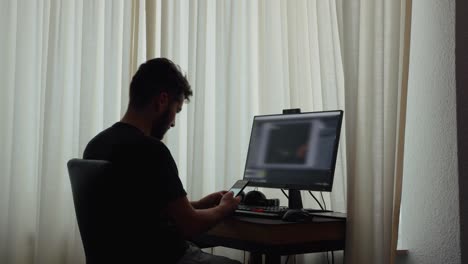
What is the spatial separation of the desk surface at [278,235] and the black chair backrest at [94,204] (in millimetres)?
579

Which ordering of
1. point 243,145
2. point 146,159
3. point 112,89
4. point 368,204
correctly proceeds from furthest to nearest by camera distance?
point 243,145 → point 112,89 → point 368,204 → point 146,159

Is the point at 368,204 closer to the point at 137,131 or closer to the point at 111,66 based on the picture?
the point at 137,131

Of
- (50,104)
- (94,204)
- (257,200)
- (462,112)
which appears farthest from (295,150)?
(50,104)

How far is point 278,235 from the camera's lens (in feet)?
6.26

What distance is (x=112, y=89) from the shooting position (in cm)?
260

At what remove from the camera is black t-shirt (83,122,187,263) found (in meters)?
1.59

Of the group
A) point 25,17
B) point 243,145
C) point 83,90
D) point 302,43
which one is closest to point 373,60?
point 302,43

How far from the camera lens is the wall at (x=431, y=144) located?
2314 millimetres

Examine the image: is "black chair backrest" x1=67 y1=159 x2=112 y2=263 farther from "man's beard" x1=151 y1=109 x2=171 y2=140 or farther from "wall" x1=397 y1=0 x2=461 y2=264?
"wall" x1=397 y1=0 x2=461 y2=264

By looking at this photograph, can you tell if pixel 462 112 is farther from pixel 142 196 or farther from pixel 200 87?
pixel 142 196

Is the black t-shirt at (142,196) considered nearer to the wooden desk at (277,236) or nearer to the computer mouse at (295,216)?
the wooden desk at (277,236)

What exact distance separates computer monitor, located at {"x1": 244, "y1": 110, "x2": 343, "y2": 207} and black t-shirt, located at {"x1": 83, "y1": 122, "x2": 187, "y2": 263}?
0.69 meters

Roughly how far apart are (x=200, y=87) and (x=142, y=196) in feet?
3.76

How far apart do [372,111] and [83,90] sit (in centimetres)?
132
